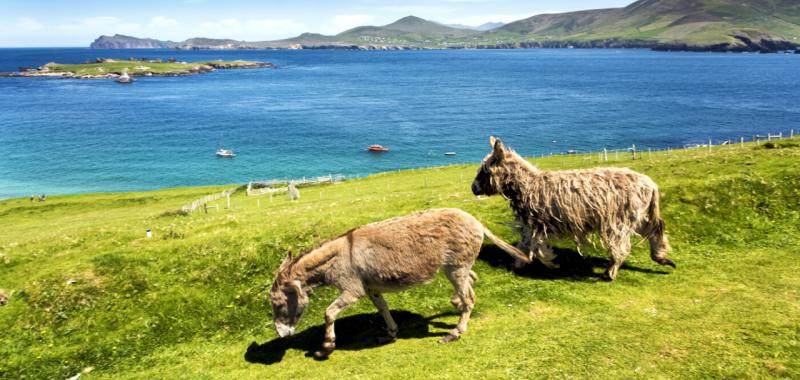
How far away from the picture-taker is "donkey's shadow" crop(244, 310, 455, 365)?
12.0m

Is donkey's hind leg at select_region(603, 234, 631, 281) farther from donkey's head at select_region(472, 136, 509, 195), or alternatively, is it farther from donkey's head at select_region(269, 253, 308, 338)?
donkey's head at select_region(269, 253, 308, 338)

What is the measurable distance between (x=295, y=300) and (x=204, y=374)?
287cm

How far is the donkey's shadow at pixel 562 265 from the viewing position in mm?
14984

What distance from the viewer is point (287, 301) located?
11.7 metres

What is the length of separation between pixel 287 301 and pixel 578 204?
9.07m

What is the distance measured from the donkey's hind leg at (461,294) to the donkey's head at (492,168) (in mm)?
4015

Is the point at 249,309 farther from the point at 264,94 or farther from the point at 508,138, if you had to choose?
the point at 264,94

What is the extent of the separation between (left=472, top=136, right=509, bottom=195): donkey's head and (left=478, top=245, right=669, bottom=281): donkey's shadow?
8.07ft

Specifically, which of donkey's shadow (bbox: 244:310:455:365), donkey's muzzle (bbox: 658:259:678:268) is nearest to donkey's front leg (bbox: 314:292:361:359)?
donkey's shadow (bbox: 244:310:455:365)

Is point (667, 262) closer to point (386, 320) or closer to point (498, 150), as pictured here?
point (498, 150)

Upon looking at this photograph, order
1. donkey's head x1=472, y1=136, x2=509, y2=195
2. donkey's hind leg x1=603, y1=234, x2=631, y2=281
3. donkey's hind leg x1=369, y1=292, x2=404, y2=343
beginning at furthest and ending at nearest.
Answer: donkey's head x1=472, y1=136, x2=509, y2=195 < donkey's hind leg x1=603, y1=234, x2=631, y2=281 < donkey's hind leg x1=369, y1=292, x2=404, y2=343

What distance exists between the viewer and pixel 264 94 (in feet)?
608

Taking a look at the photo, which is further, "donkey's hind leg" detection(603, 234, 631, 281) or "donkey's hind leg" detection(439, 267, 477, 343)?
"donkey's hind leg" detection(603, 234, 631, 281)

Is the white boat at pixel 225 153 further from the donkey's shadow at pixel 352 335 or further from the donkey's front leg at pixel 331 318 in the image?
the donkey's front leg at pixel 331 318
